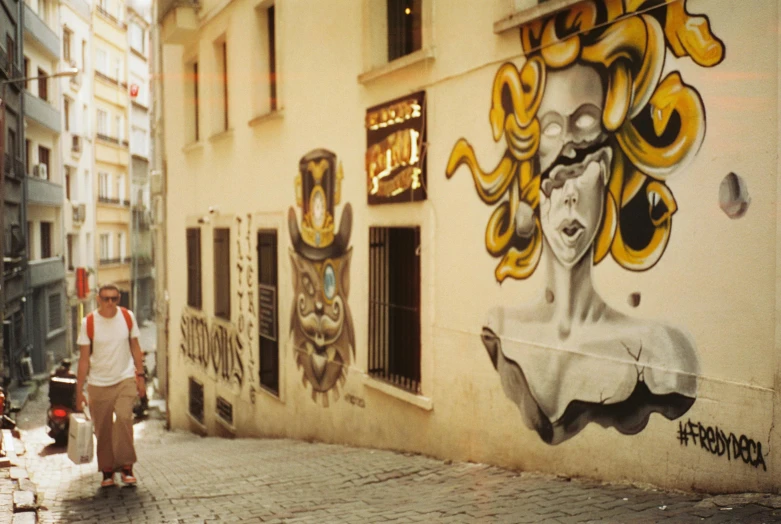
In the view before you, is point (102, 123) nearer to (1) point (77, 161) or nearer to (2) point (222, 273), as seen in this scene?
(1) point (77, 161)

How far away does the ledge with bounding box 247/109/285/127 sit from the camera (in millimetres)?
11742

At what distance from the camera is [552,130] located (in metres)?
6.40

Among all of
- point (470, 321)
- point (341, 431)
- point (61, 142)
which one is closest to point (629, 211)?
point (470, 321)

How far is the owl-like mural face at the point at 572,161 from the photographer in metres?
5.96

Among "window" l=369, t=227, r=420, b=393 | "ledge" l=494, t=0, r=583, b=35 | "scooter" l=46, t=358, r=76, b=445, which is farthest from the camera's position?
"scooter" l=46, t=358, r=76, b=445

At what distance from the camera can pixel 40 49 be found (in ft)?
101

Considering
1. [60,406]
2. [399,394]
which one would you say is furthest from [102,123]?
[399,394]

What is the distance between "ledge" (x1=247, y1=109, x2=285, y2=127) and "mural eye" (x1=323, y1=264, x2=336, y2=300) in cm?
246

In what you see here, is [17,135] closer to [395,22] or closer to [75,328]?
[75,328]

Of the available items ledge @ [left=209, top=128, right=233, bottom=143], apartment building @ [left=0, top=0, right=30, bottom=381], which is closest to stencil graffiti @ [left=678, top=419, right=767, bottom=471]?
ledge @ [left=209, top=128, right=233, bottom=143]

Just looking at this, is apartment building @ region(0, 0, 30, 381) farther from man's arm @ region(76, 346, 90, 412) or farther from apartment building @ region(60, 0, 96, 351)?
man's arm @ region(76, 346, 90, 412)

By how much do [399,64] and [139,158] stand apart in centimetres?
3957

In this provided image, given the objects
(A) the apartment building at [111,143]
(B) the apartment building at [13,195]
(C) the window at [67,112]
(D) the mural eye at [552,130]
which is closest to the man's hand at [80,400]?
(D) the mural eye at [552,130]

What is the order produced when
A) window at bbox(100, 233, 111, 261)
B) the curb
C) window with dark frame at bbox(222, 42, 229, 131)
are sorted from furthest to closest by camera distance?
window at bbox(100, 233, 111, 261) < window with dark frame at bbox(222, 42, 229, 131) < the curb
